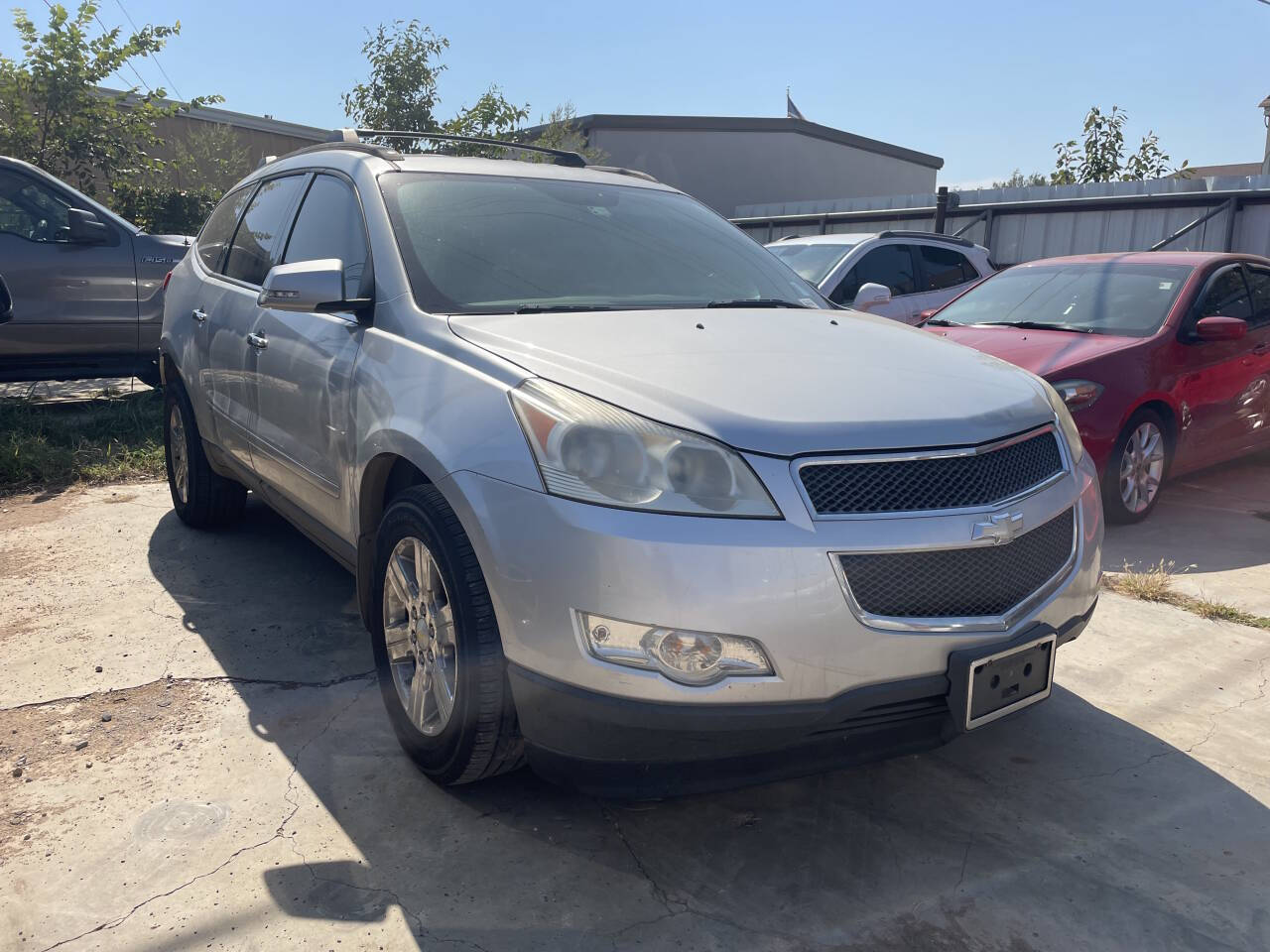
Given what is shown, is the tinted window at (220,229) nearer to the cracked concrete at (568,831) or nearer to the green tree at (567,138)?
the cracked concrete at (568,831)

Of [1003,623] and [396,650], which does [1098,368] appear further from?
[396,650]

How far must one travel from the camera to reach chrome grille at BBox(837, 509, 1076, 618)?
226 centimetres

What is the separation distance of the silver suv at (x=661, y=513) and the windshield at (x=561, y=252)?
20 millimetres

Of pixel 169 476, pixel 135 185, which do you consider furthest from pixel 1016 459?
pixel 135 185

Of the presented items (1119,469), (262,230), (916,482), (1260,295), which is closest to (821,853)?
(916,482)

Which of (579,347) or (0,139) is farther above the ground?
(0,139)

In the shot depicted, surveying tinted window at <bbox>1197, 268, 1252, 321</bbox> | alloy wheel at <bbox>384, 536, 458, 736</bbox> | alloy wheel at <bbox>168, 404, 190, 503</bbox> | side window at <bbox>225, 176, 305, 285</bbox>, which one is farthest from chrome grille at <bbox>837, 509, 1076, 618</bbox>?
tinted window at <bbox>1197, 268, 1252, 321</bbox>

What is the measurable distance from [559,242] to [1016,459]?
1.65 meters

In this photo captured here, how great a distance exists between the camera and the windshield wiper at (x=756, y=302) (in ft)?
11.3

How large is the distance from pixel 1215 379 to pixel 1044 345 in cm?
113

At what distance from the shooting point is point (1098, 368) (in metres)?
5.52

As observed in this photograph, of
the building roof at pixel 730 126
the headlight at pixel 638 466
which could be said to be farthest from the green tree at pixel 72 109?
the headlight at pixel 638 466

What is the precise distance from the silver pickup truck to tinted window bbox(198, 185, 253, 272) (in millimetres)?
3214

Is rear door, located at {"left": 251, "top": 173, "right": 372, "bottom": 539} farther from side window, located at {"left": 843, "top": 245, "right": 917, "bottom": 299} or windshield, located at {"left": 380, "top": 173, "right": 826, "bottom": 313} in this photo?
side window, located at {"left": 843, "top": 245, "right": 917, "bottom": 299}
